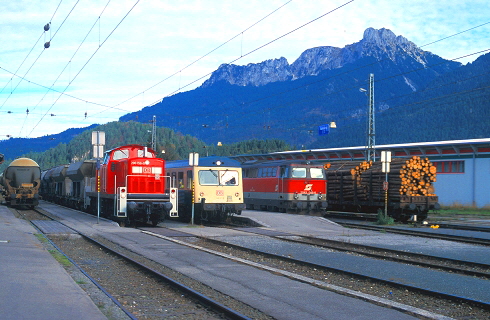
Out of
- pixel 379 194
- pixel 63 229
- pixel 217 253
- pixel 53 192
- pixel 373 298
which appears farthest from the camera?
pixel 53 192

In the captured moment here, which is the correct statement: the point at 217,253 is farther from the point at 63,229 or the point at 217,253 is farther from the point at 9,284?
the point at 63,229

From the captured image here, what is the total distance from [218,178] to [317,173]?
8488mm

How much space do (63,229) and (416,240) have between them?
12.8 m

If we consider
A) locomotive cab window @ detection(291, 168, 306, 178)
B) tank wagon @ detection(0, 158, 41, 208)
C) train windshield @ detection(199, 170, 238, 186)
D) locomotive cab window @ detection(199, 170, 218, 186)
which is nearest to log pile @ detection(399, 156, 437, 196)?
locomotive cab window @ detection(291, 168, 306, 178)

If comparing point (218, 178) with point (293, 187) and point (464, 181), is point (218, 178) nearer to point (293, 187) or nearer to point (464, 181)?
point (293, 187)

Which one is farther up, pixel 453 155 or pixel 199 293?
pixel 453 155

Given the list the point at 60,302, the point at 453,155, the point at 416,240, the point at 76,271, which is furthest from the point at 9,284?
the point at 453,155

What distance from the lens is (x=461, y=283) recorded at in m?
10.8

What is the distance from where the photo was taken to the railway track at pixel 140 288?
8.05 metres

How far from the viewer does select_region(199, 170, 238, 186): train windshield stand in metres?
24.2

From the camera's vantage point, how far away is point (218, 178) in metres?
24.4

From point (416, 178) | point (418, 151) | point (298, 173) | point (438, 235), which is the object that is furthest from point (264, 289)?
point (418, 151)

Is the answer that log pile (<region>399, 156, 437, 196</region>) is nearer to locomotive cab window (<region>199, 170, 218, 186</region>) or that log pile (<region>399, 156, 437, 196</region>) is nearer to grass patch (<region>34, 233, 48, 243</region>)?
locomotive cab window (<region>199, 170, 218, 186</region>)

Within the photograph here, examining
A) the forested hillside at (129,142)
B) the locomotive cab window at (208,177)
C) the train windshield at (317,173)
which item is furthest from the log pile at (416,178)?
the forested hillside at (129,142)
